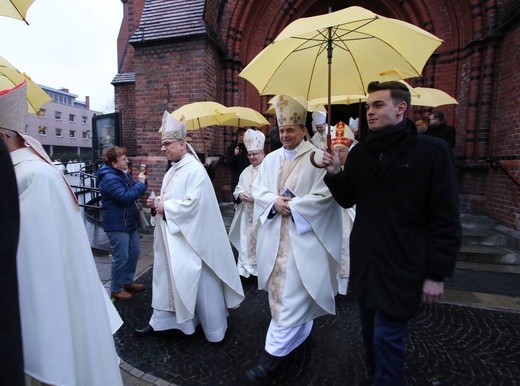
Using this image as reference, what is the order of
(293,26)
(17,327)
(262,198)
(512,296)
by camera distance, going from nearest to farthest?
(17,327), (293,26), (262,198), (512,296)

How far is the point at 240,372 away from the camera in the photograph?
2680mm

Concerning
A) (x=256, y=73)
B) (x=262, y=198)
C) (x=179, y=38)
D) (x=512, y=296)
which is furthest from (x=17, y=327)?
(x=179, y=38)

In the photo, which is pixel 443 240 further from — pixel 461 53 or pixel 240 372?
pixel 461 53

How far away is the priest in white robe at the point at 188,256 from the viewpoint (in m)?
3.02

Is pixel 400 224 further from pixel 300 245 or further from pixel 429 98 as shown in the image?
pixel 429 98

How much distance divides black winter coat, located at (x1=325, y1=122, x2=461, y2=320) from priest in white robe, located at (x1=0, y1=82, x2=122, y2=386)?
1.57 m

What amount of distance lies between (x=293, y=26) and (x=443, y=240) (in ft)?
5.39

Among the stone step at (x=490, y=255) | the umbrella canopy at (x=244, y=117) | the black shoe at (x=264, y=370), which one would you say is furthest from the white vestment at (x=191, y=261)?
the stone step at (x=490, y=255)

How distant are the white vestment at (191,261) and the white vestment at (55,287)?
148cm

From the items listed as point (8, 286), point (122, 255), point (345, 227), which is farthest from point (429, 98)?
point (8, 286)

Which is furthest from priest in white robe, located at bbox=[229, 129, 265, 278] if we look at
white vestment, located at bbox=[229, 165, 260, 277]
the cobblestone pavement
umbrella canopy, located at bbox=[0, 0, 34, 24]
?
umbrella canopy, located at bbox=[0, 0, 34, 24]

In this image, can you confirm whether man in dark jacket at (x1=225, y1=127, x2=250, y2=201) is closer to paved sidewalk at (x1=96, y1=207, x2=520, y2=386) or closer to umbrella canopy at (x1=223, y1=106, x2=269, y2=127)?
umbrella canopy at (x1=223, y1=106, x2=269, y2=127)

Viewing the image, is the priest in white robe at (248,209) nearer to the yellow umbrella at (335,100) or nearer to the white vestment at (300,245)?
the yellow umbrella at (335,100)

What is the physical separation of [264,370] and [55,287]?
68.8 inches
